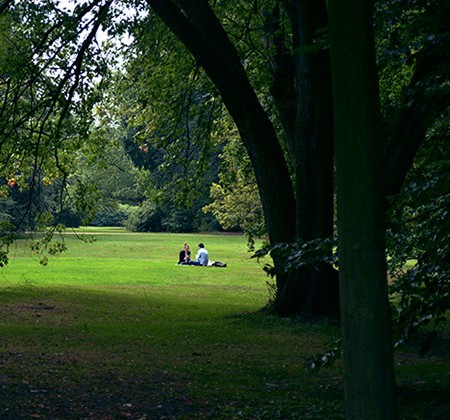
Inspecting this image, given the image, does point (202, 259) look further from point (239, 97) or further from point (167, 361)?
point (167, 361)

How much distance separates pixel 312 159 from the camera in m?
12.3

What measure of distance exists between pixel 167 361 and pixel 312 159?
432 cm

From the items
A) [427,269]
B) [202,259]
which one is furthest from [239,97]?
[202,259]

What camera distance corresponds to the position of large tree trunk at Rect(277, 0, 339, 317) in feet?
39.1

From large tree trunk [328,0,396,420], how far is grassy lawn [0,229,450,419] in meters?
1.85

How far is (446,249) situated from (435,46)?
4.59 feet

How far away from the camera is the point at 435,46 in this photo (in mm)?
5277

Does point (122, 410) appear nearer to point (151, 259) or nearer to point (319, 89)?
point (319, 89)

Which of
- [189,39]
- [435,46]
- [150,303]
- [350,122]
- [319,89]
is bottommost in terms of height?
[150,303]

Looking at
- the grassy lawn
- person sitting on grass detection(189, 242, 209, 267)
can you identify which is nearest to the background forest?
the grassy lawn

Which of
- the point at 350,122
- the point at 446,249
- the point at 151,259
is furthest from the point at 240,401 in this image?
the point at 151,259

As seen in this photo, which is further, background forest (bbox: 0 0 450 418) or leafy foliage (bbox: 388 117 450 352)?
leafy foliage (bbox: 388 117 450 352)

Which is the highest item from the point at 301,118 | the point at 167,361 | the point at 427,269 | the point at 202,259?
the point at 301,118

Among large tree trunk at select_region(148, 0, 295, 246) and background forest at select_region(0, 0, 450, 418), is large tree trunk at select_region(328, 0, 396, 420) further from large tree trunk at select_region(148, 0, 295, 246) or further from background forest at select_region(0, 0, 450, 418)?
large tree trunk at select_region(148, 0, 295, 246)
